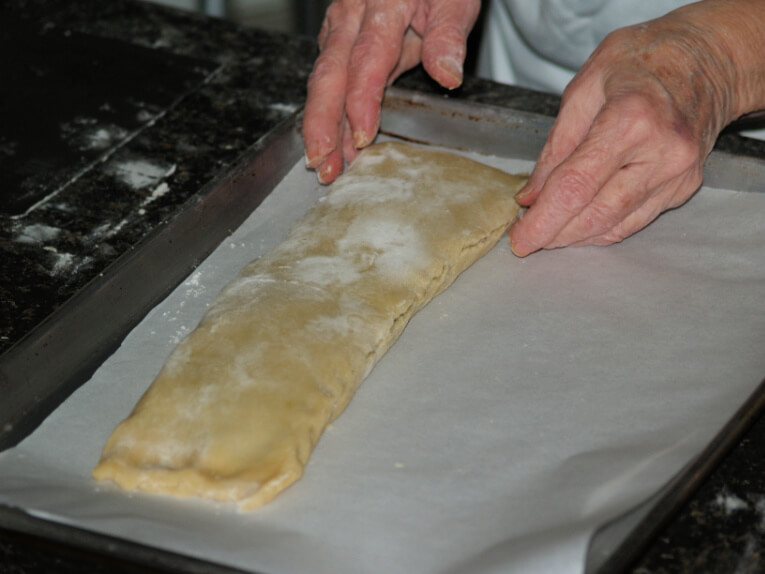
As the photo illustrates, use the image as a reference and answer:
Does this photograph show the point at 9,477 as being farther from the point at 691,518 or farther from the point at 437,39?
the point at 437,39

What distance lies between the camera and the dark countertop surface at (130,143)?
3.50 ft

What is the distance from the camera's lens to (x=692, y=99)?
4.74 feet

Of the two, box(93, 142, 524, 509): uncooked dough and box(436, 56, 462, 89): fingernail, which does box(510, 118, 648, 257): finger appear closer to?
box(93, 142, 524, 509): uncooked dough

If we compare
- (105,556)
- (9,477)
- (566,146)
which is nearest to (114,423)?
(9,477)

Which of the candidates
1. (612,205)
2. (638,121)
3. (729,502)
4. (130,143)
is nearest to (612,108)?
(638,121)

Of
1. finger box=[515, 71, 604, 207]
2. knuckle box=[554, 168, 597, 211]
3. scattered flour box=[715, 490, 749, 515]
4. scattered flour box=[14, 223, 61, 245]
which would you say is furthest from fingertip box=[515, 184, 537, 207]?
scattered flour box=[14, 223, 61, 245]

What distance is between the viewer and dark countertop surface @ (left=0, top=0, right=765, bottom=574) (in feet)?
3.50

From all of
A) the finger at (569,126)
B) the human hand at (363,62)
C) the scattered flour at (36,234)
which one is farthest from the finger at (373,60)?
the scattered flour at (36,234)

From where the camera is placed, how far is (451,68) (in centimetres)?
169

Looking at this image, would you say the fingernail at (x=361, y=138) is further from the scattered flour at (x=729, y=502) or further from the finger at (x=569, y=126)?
the scattered flour at (x=729, y=502)

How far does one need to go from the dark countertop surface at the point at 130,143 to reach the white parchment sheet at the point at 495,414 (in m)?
0.08

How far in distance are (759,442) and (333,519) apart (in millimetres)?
557

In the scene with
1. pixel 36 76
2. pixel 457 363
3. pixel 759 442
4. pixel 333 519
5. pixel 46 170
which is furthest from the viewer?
pixel 36 76

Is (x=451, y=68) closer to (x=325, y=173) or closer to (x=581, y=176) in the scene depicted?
(x=325, y=173)
